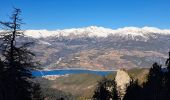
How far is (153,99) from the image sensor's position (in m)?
88.0

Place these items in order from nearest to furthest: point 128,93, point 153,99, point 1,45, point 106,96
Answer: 1. point 1,45
2. point 153,99
3. point 128,93
4. point 106,96

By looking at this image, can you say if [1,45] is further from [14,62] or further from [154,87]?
[154,87]

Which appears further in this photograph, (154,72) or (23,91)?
(154,72)

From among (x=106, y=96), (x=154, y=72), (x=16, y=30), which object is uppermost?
(x=16, y=30)

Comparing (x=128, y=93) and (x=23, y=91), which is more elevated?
(x=23, y=91)

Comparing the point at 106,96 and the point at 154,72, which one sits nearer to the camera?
the point at 154,72

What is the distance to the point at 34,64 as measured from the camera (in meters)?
34.0

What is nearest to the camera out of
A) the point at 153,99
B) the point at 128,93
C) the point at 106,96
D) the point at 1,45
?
the point at 1,45

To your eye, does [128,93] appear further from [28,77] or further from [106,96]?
[28,77]

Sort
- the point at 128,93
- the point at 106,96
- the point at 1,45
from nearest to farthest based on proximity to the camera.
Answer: the point at 1,45 → the point at 128,93 → the point at 106,96

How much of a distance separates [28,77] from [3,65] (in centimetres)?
235

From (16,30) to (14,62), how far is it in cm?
291

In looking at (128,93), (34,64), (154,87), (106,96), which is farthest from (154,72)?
(34,64)

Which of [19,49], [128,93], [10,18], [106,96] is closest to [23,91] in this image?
[19,49]
